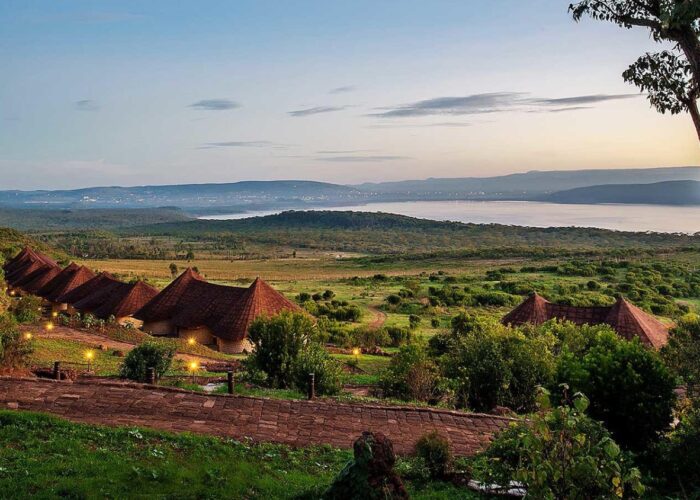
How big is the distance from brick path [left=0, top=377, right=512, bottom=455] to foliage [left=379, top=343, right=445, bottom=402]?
4.01m

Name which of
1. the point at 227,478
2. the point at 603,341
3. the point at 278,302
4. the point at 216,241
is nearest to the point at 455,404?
the point at 603,341

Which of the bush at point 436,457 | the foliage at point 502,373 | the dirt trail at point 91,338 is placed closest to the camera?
the bush at point 436,457

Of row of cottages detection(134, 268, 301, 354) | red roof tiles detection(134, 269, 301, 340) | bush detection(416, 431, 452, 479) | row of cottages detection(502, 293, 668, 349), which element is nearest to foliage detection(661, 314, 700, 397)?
bush detection(416, 431, 452, 479)

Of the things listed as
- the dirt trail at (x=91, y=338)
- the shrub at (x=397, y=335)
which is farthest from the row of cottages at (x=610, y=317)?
the dirt trail at (x=91, y=338)

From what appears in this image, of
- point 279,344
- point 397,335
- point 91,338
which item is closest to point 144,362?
point 279,344

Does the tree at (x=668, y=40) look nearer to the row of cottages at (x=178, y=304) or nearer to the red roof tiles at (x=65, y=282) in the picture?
the row of cottages at (x=178, y=304)

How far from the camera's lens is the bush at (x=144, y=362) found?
17469mm

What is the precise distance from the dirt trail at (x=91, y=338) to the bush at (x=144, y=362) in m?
7.67

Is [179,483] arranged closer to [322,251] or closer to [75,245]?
[322,251]

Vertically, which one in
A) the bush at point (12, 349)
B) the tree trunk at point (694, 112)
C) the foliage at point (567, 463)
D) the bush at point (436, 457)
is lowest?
the bush at point (436, 457)

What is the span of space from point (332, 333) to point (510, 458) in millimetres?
27368

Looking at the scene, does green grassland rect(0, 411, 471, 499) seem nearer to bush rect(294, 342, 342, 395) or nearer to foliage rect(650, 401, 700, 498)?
foliage rect(650, 401, 700, 498)

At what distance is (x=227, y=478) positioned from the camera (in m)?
8.98

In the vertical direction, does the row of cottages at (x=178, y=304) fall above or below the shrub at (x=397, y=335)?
above
